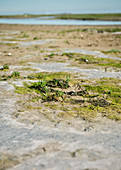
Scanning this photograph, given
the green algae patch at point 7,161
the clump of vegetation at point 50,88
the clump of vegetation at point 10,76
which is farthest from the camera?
the clump of vegetation at point 10,76

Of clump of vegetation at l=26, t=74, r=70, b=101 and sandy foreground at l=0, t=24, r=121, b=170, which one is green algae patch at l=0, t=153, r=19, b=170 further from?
clump of vegetation at l=26, t=74, r=70, b=101

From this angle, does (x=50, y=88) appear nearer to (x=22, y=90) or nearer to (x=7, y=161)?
(x=22, y=90)

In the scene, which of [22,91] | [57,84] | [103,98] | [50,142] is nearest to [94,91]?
Answer: [103,98]

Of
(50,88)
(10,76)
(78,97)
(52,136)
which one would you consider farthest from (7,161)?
(10,76)

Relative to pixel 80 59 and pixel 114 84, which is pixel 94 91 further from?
pixel 80 59

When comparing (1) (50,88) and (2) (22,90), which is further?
(1) (50,88)

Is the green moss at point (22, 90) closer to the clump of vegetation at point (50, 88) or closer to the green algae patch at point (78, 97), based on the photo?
the green algae patch at point (78, 97)

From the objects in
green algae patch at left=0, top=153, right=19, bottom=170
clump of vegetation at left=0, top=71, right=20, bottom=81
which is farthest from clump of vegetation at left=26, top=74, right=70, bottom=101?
green algae patch at left=0, top=153, right=19, bottom=170

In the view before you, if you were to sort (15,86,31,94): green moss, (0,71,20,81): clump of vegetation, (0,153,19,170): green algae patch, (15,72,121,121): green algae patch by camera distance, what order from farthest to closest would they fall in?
1. (0,71,20,81): clump of vegetation
2. (15,86,31,94): green moss
3. (15,72,121,121): green algae patch
4. (0,153,19,170): green algae patch

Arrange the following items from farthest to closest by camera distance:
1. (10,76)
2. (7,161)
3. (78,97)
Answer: (10,76) < (78,97) < (7,161)

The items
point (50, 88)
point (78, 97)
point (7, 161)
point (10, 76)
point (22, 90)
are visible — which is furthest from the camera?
point (10, 76)

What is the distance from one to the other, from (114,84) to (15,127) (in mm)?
3450

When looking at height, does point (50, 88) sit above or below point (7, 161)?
above

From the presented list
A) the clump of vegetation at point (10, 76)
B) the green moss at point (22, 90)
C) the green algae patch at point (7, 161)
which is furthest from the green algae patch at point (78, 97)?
the green algae patch at point (7, 161)
